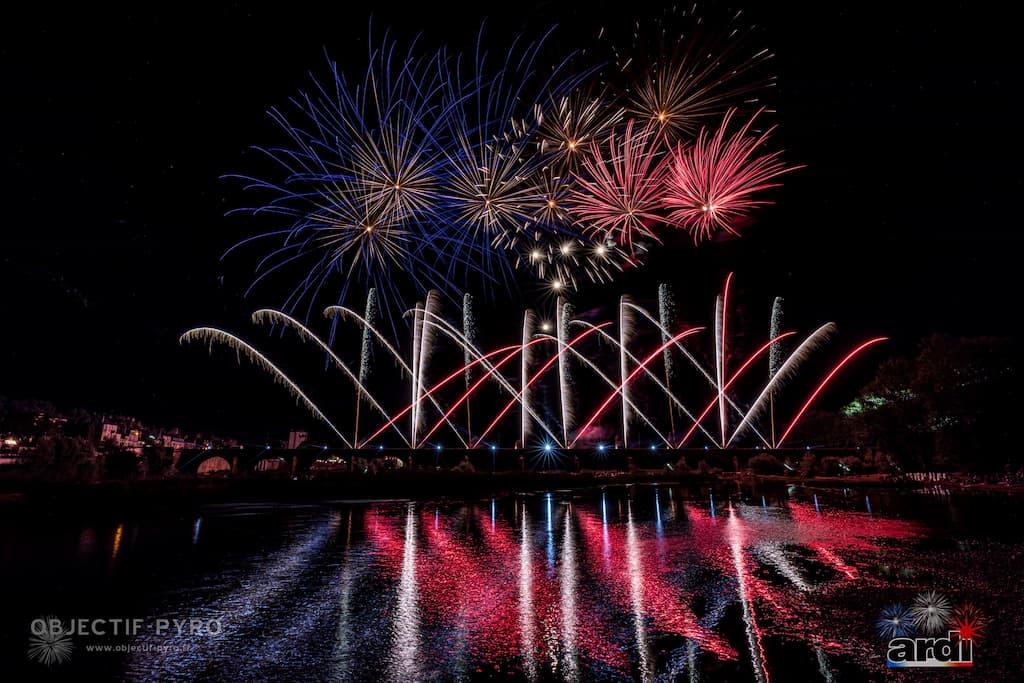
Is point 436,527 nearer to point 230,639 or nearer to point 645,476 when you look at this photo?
point 230,639

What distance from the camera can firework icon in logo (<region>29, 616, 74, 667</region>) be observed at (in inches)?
213

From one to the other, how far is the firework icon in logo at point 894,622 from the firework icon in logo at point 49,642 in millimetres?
8789

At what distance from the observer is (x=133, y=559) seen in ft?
32.9

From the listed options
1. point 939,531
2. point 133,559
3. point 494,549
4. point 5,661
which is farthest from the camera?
point 939,531

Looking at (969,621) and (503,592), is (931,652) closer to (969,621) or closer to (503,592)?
(969,621)

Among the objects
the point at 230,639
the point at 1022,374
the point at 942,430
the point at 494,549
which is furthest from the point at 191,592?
the point at 1022,374

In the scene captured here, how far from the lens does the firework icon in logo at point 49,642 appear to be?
542 cm

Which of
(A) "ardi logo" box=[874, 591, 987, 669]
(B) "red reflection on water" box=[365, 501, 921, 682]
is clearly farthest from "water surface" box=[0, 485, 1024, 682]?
(A) "ardi logo" box=[874, 591, 987, 669]

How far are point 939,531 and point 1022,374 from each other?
85.6 ft

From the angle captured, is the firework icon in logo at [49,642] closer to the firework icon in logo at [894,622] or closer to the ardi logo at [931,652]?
the ardi logo at [931,652]

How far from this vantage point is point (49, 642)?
585 centimetres

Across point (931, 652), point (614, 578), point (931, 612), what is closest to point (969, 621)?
point (931, 612)

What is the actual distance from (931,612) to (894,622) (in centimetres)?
74

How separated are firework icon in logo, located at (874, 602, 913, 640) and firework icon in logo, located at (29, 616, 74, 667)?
8.79 metres
